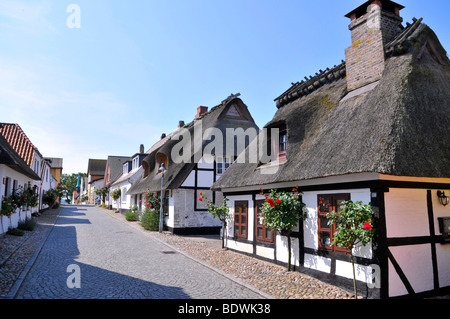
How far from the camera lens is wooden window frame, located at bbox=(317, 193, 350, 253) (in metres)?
7.32

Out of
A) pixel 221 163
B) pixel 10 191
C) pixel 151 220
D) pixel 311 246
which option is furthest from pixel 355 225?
pixel 10 191

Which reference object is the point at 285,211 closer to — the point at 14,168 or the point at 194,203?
the point at 194,203

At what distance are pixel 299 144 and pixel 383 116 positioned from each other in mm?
2790

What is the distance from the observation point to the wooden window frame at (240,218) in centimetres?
1152

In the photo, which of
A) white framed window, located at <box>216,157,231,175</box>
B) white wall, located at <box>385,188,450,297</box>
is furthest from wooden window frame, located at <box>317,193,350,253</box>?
white framed window, located at <box>216,157,231,175</box>

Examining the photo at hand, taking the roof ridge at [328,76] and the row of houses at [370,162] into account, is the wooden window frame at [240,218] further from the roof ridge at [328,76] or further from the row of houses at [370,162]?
the roof ridge at [328,76]

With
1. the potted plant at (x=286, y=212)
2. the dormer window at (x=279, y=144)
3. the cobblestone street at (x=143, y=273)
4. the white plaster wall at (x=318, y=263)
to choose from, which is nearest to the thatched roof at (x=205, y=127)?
the cobblestone street at (x=143, y=273)

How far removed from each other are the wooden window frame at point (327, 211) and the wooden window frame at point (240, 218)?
3.98 m

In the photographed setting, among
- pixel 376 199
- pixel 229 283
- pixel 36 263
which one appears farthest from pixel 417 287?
pixel 36 263

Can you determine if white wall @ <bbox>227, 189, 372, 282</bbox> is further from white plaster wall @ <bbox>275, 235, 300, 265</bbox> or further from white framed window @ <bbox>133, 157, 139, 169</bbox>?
white framed window @ <bbox>133, 157, 139, 169</bbox>

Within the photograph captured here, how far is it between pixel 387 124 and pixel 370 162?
3.91 feet
